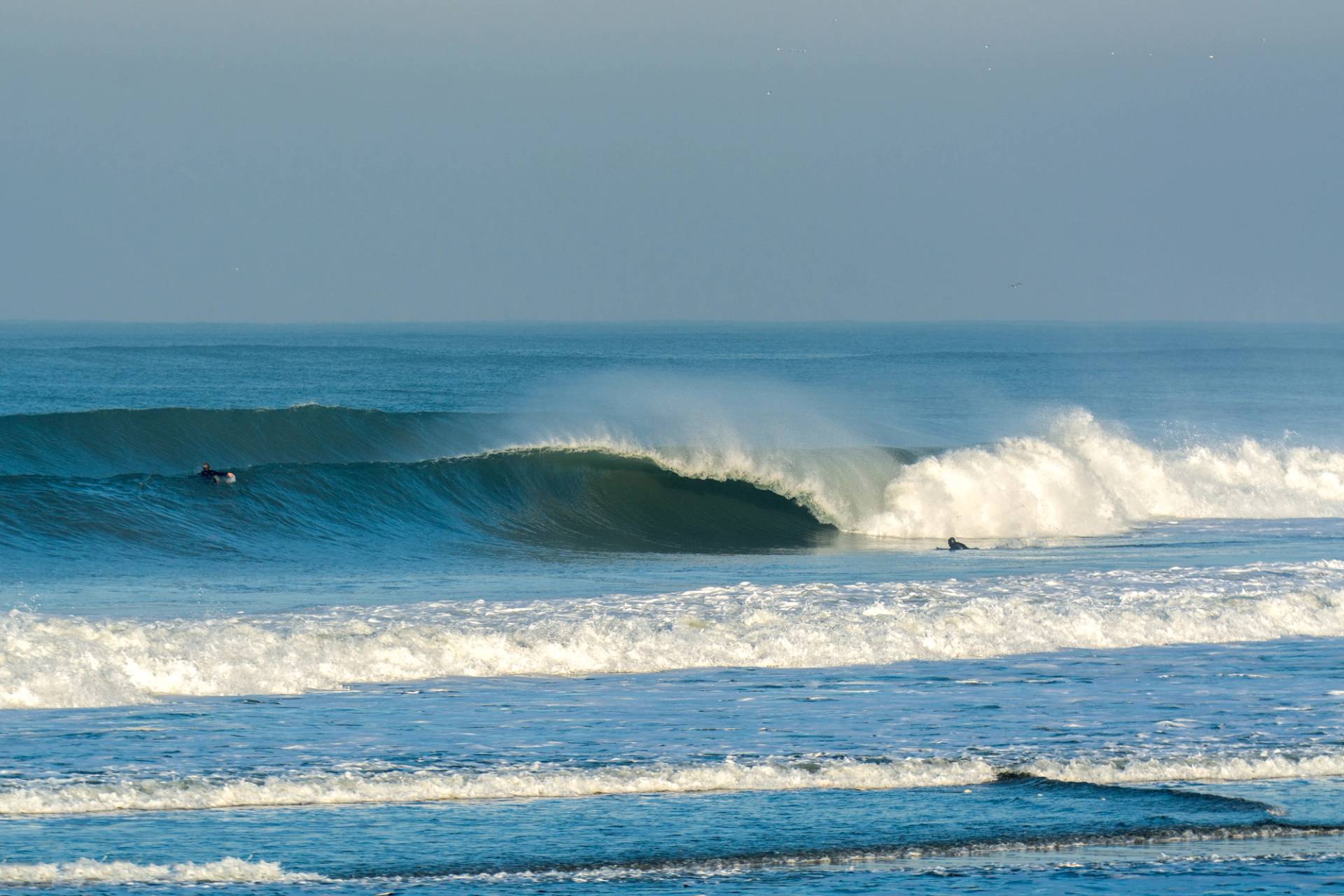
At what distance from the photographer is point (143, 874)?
21.8 ft

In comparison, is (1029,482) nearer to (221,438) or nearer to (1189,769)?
(221,438)

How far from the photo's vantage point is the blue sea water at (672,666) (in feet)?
23.4

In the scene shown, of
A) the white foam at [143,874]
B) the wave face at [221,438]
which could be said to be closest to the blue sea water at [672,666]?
the white foam at [143,874]

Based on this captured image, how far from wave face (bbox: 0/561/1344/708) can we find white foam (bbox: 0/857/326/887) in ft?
11.6

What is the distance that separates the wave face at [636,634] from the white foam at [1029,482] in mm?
9071

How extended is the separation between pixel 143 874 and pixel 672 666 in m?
5.52

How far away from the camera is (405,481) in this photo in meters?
24.1

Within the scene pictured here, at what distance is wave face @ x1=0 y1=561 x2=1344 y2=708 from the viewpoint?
10.8 m

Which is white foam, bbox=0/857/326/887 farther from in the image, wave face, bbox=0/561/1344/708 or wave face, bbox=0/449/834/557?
wave face, bbox=0/449/834/557

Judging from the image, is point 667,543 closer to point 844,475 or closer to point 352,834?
point 844,475

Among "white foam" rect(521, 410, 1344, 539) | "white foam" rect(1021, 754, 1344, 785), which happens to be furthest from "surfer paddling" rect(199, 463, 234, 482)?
"white foam" rect(1021, 754, 1344, 785)

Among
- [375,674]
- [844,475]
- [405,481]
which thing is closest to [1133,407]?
[844,475]

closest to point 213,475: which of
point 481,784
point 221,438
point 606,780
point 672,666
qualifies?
point 221,438

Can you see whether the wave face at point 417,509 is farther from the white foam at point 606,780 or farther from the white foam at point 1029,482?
the white foam at point 606,780
